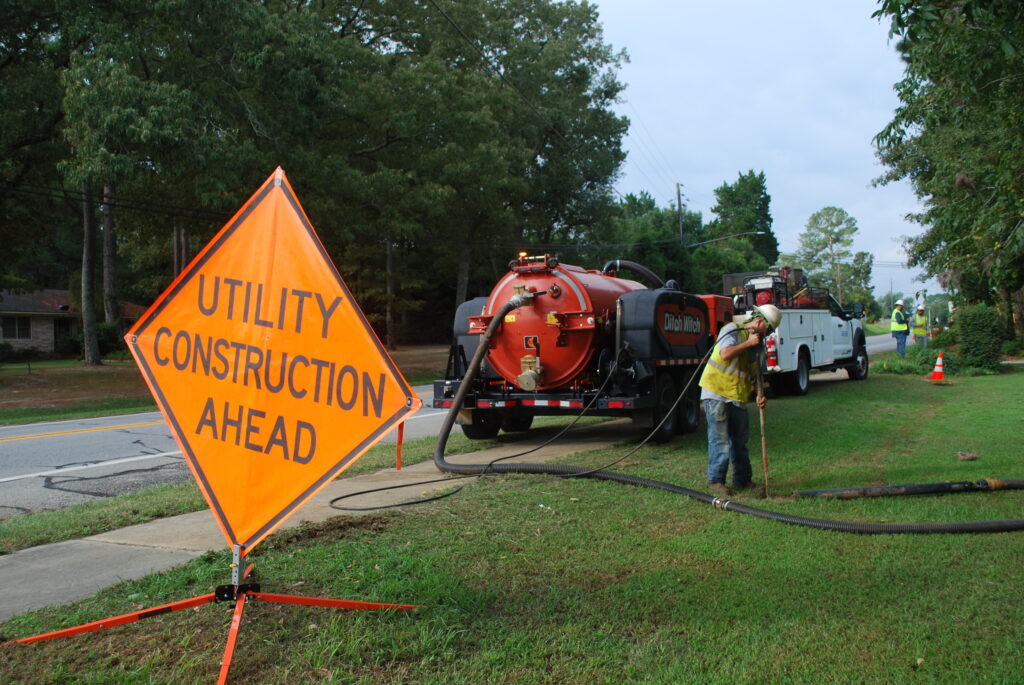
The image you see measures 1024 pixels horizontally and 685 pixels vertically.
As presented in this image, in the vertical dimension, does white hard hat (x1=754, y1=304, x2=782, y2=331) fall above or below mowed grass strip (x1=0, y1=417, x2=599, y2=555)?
above

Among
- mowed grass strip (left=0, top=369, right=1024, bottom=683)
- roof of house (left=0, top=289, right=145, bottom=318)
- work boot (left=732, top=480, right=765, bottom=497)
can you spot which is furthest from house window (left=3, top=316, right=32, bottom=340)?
work boot (left=732, top=480, right=765, bottom=497)

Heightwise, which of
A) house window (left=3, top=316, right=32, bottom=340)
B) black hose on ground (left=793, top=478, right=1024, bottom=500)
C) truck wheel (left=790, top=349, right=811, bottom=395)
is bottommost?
black hose on ground (left=793, top=478, right=1024, bottom=500)

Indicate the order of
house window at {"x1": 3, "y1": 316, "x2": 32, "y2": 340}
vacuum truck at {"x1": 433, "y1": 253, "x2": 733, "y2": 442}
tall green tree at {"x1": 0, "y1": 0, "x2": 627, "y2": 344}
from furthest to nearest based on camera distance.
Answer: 1. house window at {"x1": 3, "y1": 316, "x2": 32, "y2": 340}
2. tall green tree at {"x1": 0, "y1": 0, "x2": 627, "y2": 344}
3. vacuum truck at {"x1": 433, "y1": 253, "x2": 733, "y2": 442}

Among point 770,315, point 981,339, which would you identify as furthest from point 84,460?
point 981,339

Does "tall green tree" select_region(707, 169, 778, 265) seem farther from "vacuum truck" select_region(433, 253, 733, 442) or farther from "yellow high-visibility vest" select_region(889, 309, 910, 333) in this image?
"vacuum truck" select_region(433, 253, 733, 442)

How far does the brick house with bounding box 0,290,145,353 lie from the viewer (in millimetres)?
48594

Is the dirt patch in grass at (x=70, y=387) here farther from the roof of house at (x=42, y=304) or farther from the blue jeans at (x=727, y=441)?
the roof of house at (x=42, y=304)

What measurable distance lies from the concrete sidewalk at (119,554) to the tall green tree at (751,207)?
347 ft

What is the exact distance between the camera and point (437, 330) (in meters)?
57.9

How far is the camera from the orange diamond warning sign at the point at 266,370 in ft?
12.4

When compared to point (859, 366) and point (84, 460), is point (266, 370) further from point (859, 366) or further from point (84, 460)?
point (859, 366)

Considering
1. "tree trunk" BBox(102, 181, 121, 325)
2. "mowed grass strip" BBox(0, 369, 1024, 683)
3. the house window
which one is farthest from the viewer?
the house window

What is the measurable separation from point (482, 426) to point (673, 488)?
14.7 feet

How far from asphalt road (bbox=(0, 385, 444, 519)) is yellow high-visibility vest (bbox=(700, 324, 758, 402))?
573cm
